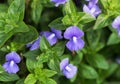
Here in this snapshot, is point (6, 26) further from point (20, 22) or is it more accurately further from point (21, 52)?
point (21, 52)

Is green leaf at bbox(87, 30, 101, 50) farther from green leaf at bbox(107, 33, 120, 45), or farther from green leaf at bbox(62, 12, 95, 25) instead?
green leaf at bbox(62, 12, 95, 25)

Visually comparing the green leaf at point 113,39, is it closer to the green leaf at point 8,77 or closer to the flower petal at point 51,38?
the flower petal at point 51,38

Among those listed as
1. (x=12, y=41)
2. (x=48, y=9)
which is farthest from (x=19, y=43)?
(x=48, y=9)

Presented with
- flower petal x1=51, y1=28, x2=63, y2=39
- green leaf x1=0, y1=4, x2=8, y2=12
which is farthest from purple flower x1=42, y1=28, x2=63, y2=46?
green leaf x1=0, y1=4, x2=8, y2=12

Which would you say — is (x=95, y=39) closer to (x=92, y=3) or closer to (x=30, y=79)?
(x=92, y=3)

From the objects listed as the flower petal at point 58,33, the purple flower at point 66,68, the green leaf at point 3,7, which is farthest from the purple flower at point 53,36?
the green leaf at point 3,7

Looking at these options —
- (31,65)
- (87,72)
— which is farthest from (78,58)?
(31,65)
